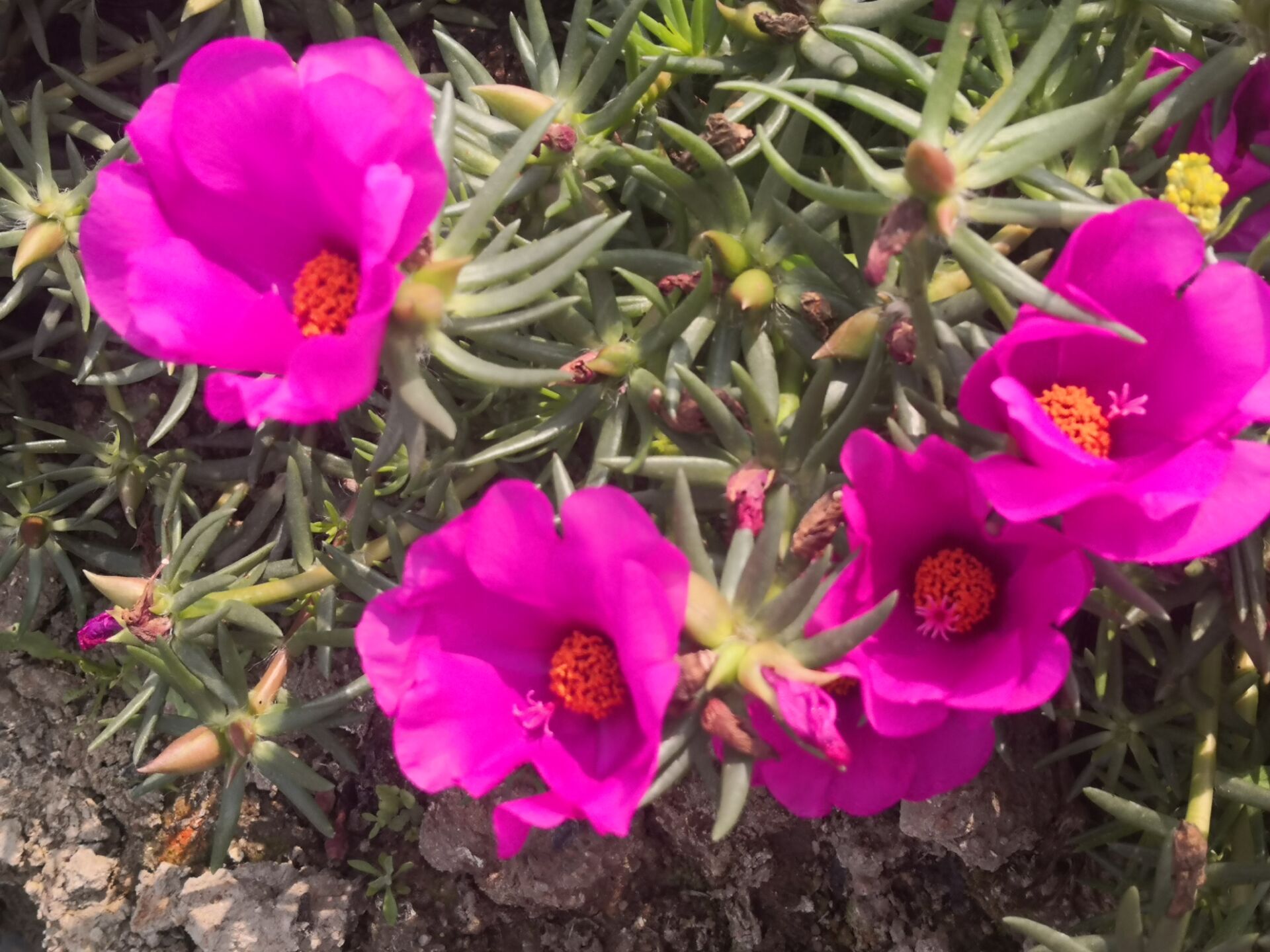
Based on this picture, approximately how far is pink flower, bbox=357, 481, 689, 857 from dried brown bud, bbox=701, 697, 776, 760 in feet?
0.22

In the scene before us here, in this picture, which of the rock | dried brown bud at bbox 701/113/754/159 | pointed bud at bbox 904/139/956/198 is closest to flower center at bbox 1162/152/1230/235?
pointed bud at bbox 904/139/956/198

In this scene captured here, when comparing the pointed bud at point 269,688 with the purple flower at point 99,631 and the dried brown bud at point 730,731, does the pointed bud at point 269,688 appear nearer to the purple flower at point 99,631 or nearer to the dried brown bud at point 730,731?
the purple flower at point 99,631

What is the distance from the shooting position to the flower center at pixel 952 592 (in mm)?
960

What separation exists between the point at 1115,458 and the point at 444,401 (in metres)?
0.79

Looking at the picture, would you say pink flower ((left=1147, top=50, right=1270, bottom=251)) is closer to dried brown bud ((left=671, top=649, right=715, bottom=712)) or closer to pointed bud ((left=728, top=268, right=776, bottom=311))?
pointed bud ((left=728, top=268, right=776, bottom=311))

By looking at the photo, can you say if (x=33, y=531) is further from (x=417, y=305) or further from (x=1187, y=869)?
(x=1187, y=869)

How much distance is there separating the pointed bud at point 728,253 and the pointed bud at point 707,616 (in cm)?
40

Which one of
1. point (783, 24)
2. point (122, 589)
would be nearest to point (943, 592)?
point (783, 24)

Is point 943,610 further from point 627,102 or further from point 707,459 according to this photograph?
point 627,102

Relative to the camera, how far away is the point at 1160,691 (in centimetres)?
136

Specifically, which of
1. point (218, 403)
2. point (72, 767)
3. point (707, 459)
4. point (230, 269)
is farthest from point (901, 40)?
point (72, 767)

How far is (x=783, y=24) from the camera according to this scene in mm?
1175

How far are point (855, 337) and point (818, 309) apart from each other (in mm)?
120

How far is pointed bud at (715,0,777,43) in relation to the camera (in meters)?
1.19
